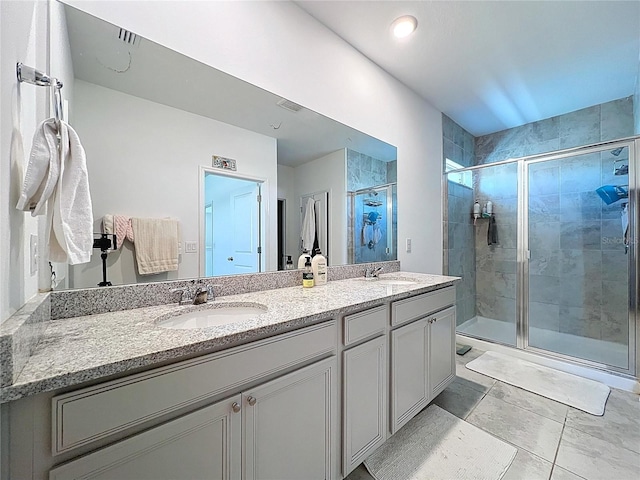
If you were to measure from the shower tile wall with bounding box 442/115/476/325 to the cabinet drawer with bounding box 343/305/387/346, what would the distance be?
2109 mm

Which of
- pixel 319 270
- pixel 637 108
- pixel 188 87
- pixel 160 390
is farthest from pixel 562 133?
pixel 160 390

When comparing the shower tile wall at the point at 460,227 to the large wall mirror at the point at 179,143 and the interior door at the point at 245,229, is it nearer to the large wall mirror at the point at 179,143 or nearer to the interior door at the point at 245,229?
the large wall mirror at the point at 179,143

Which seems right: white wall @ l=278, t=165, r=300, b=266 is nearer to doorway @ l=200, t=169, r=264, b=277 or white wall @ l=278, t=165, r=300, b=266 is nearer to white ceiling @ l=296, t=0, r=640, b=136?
doorway @ l=200, t=169, r=264, b=277

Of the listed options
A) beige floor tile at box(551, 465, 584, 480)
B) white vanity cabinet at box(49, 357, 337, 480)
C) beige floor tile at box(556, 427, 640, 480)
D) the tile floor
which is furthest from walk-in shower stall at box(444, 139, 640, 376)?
white vanity cabinet at box(49, 357, 337, 480)

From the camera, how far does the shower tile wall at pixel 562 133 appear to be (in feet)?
8.82

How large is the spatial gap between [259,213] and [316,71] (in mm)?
1052

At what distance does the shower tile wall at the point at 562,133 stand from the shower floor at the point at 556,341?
2.09m

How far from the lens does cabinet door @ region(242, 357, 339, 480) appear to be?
881mm

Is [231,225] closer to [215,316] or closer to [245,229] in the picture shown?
[245,229]

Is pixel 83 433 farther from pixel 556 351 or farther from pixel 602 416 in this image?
pixel 556 351

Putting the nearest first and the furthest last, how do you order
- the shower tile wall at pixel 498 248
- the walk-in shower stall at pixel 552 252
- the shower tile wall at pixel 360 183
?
the shower tile wall at pixel 360 183
the walk-in shower stall at pixel 552 252
the shower tile wall at pixel 498 248

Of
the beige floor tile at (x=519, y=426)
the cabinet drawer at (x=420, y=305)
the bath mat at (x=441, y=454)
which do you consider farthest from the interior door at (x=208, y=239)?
the beige floor tile at (x=519, y=426)

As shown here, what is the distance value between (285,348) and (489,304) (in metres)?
3.34

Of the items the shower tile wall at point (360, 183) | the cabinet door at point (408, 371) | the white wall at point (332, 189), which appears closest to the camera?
the cabinet door at point (408, 371)
